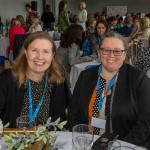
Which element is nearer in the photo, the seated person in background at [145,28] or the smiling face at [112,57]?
the smiling face at [112,57]

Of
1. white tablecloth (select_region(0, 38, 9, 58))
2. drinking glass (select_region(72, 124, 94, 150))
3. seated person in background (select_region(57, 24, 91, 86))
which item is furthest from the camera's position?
white tablecloth (select_region(0, 38, 9, 58))

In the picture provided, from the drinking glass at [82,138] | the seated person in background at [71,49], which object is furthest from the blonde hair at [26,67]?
the seated person in background at [71,49]

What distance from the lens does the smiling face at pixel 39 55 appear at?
216 centimetres

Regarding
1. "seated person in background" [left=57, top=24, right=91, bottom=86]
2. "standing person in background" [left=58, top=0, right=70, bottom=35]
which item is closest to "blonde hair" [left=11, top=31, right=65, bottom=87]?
"seated person in background" [left=57, top=24, right=91, bottom=86]

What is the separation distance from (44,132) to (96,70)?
1079 millimetres

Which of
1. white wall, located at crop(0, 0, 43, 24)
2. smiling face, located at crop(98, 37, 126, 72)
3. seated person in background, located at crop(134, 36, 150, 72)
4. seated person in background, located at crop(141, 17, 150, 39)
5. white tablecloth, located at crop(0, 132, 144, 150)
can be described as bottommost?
white tablecloth, located at crop(0, 132, 144, 150)

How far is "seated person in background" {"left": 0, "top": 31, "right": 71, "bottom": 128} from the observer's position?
85.6 inches

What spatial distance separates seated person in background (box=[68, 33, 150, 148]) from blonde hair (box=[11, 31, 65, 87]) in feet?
0.88

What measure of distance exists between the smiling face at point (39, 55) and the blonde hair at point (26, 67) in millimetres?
43

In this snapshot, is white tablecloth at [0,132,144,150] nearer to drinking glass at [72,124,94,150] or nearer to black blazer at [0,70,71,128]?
drinking glass at [72,124,94,150]

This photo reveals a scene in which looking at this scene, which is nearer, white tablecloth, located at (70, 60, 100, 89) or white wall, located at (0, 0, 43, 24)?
white tablecloth, located at (70, 60, 100, 89)

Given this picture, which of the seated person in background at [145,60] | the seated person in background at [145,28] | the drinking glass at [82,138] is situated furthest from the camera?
the seated person in background at [145,28]

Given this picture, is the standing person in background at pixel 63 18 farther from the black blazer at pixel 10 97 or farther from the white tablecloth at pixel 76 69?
the black blazer at pixel 10 97

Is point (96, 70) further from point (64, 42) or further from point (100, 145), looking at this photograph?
point (64, 42)
